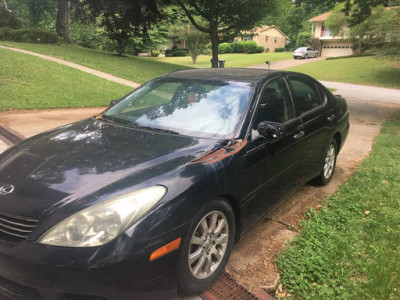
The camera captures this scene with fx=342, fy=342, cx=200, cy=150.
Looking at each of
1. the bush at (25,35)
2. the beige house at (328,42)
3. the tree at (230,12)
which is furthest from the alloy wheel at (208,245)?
the beige house at (328,42)

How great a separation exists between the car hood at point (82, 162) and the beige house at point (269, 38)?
57232 millimetres

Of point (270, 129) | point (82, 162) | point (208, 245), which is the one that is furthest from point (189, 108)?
point (208, 245)

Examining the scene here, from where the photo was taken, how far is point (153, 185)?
2111 mm

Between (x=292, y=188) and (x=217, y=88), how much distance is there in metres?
1.34

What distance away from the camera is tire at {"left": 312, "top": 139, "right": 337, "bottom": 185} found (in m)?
4.47

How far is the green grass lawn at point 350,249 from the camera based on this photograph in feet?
8.31

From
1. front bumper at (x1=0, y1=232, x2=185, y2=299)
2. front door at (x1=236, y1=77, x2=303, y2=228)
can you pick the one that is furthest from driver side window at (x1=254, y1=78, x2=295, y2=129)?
front bumper at (x1=0, y1=232, x2=185, y2=299)

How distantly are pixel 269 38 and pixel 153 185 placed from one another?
207 feet

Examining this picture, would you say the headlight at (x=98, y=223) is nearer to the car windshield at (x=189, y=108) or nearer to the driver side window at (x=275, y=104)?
the car windshield at (x=189, y=108)

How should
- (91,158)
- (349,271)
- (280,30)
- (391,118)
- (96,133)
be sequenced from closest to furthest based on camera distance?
(91,158), (349,271), (96,133), (391,118), (280,30)

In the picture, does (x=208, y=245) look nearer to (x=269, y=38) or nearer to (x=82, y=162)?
(x=82, y=162)

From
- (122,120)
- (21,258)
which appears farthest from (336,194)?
(21,258)

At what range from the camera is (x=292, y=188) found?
3.65 metres

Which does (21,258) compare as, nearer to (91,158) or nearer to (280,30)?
(91,158)
